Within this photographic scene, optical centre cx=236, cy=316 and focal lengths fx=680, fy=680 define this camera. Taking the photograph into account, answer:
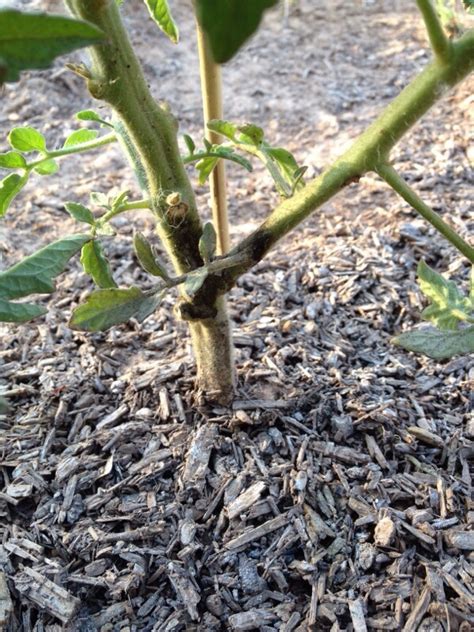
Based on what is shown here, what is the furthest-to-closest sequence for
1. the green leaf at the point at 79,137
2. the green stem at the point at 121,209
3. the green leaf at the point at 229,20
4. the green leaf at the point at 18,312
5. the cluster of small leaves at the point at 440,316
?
1. the green leaf at the point at 79,137
2. the green stem at the point at 121,209
3. the cluster of small leaves at the point at 440,316
4. the green leaf at the point at 18,312
5. the green leaf at the point at 229,20

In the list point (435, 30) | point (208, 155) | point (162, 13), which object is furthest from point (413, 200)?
point (162, 13)

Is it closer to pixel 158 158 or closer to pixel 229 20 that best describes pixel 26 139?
pixel 158 158

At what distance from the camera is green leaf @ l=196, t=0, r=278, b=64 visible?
36cm

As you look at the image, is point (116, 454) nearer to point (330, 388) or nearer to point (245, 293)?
point (330, 388)

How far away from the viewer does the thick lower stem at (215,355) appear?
1030mm

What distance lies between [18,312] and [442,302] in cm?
51

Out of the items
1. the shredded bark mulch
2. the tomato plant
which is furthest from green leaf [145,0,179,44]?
the shredded bark mulch

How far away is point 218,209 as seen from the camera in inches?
45.0

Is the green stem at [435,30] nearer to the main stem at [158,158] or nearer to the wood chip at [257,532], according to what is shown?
the main stem at [158,158]

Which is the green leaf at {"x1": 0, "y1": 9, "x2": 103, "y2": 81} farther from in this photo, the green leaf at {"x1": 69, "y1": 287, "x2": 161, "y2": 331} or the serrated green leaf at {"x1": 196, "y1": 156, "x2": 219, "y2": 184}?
the serrated green leaf at {"x1": 196, "y1": 156, "x2": 219, "y2": 184}

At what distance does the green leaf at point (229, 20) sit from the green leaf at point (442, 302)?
21.5 inches

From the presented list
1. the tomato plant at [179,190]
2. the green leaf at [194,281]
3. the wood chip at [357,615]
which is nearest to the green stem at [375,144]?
the tomato plant at [179,190]

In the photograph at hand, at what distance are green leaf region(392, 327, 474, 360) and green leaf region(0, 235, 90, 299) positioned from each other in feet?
1.26

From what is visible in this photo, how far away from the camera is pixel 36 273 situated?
0.72 metres
